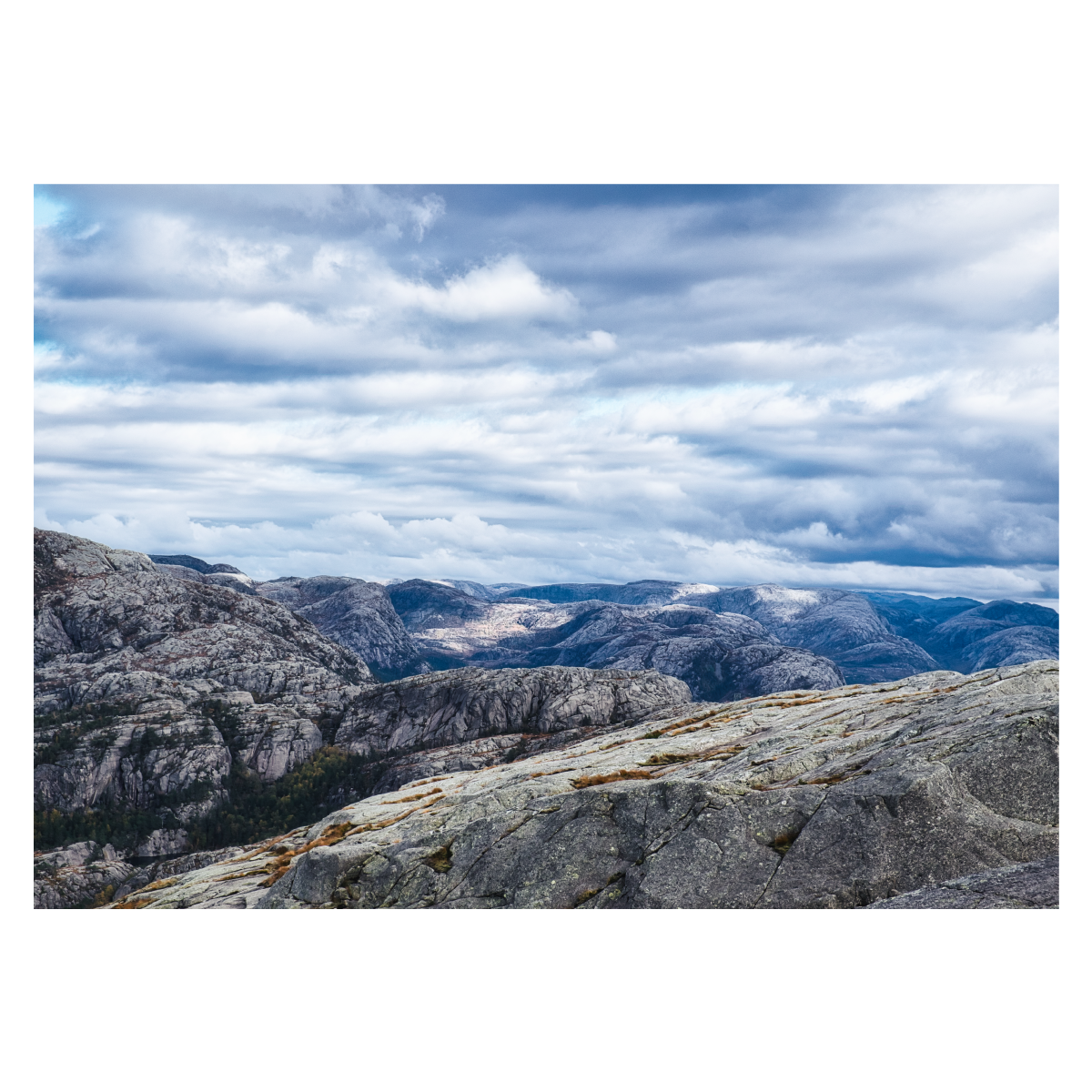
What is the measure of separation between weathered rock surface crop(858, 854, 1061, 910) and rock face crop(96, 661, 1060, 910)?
9 cm

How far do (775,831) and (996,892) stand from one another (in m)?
6.22

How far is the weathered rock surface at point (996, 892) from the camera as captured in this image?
15946mm

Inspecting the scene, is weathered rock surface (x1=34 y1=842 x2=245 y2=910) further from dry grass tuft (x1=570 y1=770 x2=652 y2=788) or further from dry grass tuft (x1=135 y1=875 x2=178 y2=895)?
dry grass tuft (x1=570 y1=770 x2=652 y2=788)

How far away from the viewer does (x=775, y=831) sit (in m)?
22.0

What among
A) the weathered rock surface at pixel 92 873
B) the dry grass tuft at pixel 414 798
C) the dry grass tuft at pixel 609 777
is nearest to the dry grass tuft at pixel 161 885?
the dry grass tuft at pixel 414 798

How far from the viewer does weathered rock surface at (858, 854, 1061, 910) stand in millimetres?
15946

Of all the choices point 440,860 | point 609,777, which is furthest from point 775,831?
point 609,777

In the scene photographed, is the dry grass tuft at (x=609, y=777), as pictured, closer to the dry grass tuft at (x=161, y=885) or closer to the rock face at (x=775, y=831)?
the rock face at (x=775, y=831)

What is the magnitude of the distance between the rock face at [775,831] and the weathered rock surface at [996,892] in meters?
0.09

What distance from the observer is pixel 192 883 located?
44500 millimetres
